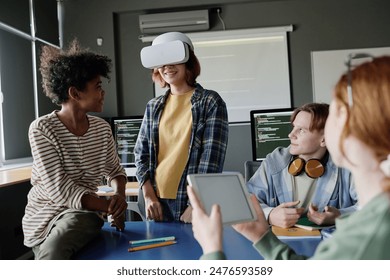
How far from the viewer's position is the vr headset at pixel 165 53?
112cm

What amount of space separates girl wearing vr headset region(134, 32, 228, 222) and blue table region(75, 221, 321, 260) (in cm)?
18

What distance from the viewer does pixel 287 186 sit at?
3.83 ft

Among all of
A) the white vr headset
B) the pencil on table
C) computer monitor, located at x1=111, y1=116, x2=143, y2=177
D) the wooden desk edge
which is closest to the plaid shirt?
the white vr headset

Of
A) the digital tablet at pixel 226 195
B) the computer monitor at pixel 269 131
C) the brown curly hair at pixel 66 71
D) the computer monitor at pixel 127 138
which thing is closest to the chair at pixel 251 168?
the computer monitor at pixel 269 131

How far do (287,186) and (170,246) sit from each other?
1.51ft

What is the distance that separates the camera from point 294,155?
119 cm

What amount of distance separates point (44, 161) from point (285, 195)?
2.13 ft

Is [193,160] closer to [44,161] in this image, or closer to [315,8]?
[44,161]

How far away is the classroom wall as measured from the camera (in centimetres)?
371

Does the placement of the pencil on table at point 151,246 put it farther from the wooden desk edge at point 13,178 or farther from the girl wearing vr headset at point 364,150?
the wooden desk edge at point 13,178

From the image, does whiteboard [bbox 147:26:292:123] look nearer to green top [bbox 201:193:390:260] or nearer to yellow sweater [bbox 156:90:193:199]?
yellow sweater [bbox 156:90:193:199]

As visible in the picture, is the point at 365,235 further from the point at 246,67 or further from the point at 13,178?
the point at 246,67
